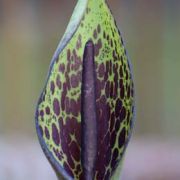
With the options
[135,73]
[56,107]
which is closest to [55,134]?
[56,107]

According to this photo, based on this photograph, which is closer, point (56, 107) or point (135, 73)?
point (56, 107)

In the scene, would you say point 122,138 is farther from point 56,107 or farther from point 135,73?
point 135,73

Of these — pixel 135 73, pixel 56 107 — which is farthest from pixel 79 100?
pixel 135 73

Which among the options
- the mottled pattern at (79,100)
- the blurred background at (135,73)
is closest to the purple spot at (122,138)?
the mottled pattern at (79,100)

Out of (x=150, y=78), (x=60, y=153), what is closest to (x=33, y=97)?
(x=150, y=78)

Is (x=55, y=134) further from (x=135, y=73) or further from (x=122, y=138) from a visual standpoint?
(x=135, y=73)

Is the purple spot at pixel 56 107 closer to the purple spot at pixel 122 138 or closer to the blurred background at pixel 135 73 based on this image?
the purple spot at pixel 122 138
